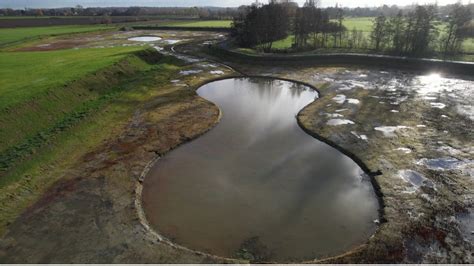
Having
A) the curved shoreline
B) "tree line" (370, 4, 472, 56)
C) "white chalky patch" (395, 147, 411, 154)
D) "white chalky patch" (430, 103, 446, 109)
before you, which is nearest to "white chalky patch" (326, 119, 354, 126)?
"white chalky patch" (395, 147, 411, 154)

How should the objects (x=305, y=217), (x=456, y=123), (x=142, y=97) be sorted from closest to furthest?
(x=305, y=217) → (x=456, y=123) → (x=142, y=97)

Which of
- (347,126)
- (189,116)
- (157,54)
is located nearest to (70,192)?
(189,116)

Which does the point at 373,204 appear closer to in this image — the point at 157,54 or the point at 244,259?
the point at 244,259

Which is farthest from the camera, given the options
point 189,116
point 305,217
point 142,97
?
point 142,97

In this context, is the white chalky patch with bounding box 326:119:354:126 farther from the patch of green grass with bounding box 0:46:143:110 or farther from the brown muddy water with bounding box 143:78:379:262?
the patch of green grass with bounding box 0:46:143:110

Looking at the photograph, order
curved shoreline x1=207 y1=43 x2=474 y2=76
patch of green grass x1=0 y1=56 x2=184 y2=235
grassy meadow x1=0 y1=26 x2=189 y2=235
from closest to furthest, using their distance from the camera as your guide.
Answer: patch of green grass x1=0 y1=56 x2=184 y2=235 → grassy meadow x1=0 y1=26 x2=189 y2=235 → curved shoreline x1=207 y1=43 x2=474 y2=76

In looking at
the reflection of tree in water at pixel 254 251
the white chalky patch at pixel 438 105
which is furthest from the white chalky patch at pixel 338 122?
the reflection of tree in water at pixel 254 251
